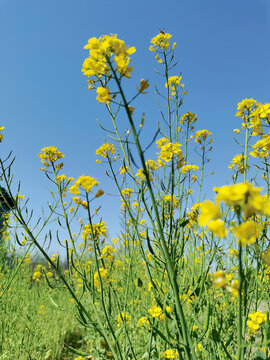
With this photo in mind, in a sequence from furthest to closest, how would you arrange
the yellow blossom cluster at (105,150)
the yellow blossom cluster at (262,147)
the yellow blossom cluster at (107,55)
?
the yellow blossom cluster at (105,150) < the yellow blossom cluster at (262,147) < the yellow blossom cluster at (107,55)

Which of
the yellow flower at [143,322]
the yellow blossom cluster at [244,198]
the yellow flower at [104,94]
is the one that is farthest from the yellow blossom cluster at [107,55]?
the yellow flower at [143,322]

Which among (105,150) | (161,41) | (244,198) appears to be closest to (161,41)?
(161,41)

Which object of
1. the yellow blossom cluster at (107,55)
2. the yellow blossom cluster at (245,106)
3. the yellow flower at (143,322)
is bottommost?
the yellow flower at (143,322)

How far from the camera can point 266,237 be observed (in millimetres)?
1659

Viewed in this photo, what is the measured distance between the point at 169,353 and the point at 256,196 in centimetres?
158

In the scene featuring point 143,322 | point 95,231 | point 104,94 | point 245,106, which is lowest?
point 143,322

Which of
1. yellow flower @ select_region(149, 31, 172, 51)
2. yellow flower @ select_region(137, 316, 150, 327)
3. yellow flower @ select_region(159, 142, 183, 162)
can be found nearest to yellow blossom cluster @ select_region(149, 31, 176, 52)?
yellow flower @ select_region(149, 31, 172, 51)

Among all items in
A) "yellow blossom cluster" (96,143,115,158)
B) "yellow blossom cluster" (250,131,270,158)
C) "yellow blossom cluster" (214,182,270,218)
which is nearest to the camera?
"yellow blossom cluster" (214,182,270,218)

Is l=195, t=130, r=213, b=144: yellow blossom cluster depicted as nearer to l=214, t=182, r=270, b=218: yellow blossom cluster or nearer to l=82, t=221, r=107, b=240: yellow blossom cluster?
l=82, t=221, r=107, b=240: yellow blossom cluster

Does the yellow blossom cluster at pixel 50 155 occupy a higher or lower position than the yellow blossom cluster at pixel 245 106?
lower

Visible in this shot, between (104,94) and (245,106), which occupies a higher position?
(245,106)

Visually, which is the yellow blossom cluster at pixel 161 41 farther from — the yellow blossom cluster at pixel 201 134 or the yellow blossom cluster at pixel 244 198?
the yellow blossom cluster at pixel 244 198

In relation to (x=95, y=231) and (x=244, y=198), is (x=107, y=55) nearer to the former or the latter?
(x=244, y=198)

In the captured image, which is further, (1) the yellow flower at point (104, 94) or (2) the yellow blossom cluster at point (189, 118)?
(2) the yellow blossom cluster at point (189, 118)
